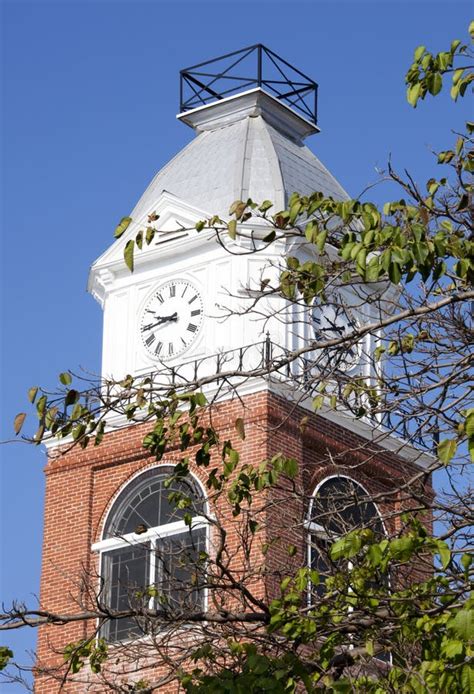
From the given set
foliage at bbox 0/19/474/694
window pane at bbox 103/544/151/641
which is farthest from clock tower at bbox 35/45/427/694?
foliage at bbox 0/19/474/694

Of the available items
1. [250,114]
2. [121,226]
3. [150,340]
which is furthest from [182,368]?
[121,226]

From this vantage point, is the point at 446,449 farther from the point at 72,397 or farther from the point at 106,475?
the point at 106,475

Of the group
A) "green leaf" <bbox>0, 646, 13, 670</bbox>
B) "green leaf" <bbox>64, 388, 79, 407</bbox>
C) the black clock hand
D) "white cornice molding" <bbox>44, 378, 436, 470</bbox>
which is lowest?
"green leaf" <bbox>0, 646, 13, 670</bbox>

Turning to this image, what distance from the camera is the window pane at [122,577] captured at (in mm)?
27094

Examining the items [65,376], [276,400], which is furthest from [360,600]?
[276,400]

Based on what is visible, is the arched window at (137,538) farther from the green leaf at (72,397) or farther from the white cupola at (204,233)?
the green leaf at (72,397)

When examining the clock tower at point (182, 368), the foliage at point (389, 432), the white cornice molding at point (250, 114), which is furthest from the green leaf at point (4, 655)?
the white cornice molding at point (250, 114)

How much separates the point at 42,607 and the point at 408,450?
22.7 ft

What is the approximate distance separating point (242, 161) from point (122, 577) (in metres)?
7.67

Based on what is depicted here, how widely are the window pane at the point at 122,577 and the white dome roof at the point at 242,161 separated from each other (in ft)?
19.3

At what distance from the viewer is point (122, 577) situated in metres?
27.5

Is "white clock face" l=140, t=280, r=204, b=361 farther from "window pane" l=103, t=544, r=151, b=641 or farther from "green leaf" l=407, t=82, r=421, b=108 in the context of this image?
"green leaf" l=407, t=82, r=421, b=108

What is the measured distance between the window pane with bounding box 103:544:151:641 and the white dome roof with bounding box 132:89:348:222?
5.90 meters

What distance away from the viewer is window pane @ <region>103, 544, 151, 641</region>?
27.1 m
